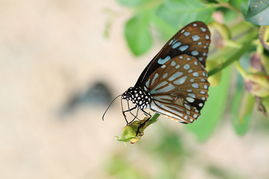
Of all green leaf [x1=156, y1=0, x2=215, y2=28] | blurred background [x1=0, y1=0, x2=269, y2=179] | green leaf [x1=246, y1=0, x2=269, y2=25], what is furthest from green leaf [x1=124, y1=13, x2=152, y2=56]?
blurred background [x1=0, y1=0, x2=269, y2=179]

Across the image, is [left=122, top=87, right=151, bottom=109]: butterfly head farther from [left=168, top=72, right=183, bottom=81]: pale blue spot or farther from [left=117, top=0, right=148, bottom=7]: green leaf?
[left=117, top=0, right=148, bottom=7]: green leaf

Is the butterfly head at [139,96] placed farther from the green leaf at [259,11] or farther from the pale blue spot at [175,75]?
the green leaf at [259,11]

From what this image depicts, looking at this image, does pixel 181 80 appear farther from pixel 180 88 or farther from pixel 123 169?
pixel 123 169

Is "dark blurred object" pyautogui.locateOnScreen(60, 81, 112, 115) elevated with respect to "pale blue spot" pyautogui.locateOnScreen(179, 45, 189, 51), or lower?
lower

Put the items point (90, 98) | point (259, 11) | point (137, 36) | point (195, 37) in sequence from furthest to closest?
point (90, 98) → point (137, 36) → point (195, 37) → point (259, 11)

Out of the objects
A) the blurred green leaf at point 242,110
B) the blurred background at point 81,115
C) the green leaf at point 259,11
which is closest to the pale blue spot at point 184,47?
the green leaf at point 259,11

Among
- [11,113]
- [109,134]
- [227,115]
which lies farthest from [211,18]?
[11,113]

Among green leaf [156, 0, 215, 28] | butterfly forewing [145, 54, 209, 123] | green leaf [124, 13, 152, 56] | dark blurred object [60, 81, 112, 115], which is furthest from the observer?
dark blurred object [60, 81, 112, 115]

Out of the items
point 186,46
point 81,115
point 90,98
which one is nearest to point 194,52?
point 186,46
